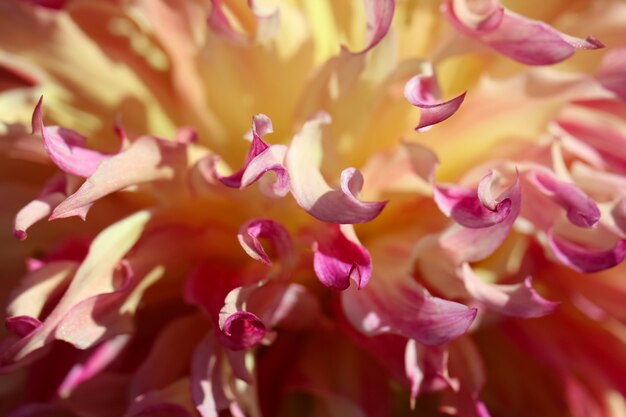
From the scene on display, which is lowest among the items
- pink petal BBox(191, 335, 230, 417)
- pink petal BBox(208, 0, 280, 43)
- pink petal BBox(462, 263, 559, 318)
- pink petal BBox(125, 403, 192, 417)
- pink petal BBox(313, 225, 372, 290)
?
pink petal BBox(125, 403, 192, 417)

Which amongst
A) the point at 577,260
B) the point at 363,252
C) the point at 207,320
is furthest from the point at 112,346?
the point at 577,260

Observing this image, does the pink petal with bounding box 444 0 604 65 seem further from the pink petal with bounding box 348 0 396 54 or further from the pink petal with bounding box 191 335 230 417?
the pink petal with bounding box 191 335 230 417

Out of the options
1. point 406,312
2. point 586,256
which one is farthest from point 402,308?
point 586,256

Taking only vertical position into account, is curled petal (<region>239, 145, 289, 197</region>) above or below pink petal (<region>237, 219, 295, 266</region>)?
above

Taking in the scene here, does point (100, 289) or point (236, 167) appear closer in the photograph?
point (100, 289)

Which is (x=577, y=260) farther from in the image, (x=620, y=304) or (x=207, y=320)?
(x=207, y=320)

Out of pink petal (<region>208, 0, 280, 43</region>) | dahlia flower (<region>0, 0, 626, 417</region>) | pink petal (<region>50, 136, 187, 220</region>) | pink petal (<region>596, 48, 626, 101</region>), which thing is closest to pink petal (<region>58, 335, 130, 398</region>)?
dahlia flower (<region>0, 0, 626, 417</region>)
